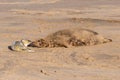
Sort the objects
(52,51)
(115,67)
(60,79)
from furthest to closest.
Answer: (52,51), (115,67), (60,79)

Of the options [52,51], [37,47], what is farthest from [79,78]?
[37,47]

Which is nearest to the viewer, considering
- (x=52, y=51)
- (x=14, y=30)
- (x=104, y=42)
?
(x=52, y=51)

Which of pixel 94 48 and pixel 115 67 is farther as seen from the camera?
pixel 94 48

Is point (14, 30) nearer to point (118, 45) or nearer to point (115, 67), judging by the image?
point (118, 45)

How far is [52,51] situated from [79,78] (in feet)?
10.3

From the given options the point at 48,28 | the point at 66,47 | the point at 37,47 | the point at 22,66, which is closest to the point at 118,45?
the point at 66,47

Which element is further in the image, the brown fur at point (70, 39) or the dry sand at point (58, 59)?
the brown fur at point (70, 39)

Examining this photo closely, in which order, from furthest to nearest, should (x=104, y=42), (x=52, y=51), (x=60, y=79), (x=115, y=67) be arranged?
(x=104, y=42)
(x=52, y=51)
(x=115, y=67)
(x=60, y=79)

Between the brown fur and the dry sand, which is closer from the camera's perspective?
the dry sand

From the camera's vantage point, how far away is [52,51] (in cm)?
1080

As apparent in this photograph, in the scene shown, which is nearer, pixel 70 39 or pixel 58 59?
pixel 58 59

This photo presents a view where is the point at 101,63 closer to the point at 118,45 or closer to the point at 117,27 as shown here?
the point at 118,45

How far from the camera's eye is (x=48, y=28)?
51.9 ft

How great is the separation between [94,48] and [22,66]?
281cm
